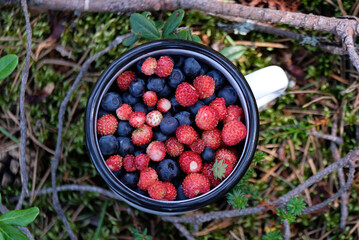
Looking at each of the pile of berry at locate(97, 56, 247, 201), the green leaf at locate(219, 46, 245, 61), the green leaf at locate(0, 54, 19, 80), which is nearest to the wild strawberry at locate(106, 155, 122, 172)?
the pile of berry at locate(97, 56, 247, 201)

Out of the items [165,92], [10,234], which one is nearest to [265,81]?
[165,92]

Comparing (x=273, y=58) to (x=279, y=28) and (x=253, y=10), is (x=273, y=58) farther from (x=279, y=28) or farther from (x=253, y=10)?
(x=253, y=10)

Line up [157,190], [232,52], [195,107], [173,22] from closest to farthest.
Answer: [157,190] < [195,107] < [173,22] < [232,52]

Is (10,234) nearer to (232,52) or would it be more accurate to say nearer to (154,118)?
(154,118)

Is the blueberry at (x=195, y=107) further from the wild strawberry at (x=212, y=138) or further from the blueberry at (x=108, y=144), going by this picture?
the blueberry at (x=108, y=144)

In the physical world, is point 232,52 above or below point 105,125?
above

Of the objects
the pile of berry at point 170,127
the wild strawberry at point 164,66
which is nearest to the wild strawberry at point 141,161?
the pile of berry at point 170,127
